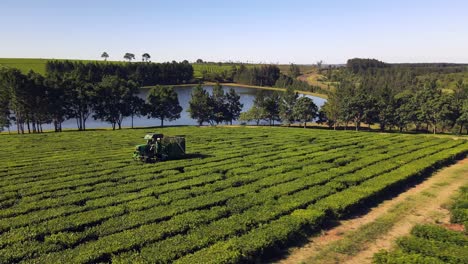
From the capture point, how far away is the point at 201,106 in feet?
282

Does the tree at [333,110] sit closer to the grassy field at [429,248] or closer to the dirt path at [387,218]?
the dirt path at [387,218]

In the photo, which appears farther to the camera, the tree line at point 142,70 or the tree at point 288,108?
the tree line at point 142,70

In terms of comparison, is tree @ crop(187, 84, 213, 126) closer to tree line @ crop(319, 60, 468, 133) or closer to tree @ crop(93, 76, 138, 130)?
tree @ crop(93, 76, 138, 130)

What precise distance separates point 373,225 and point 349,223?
1.30 m

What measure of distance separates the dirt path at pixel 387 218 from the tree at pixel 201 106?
2401 inches

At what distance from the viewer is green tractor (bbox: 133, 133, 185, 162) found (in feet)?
109

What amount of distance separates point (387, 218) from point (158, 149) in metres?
20.8

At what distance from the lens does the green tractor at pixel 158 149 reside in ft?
109

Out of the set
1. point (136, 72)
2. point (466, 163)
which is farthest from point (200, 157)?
point (136, 72)

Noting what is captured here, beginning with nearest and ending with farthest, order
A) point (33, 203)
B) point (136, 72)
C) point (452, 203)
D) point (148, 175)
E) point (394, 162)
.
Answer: point (33, 203), point (452, 203), point (148, 175), point (394, 162), point (136, 72)

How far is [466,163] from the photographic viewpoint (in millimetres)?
37062

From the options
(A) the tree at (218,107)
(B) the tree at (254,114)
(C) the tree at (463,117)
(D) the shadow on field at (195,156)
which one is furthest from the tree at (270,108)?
(D) the shadow on field at (195,156)

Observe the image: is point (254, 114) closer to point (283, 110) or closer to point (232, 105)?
point (232, 105)

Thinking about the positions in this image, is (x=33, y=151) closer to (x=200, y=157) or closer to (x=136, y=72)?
(x=200, y=157)
